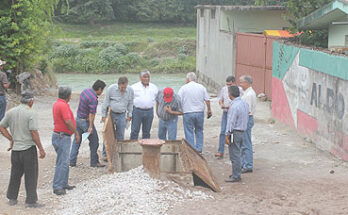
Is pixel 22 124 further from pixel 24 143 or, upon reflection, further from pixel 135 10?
pixel 135 10

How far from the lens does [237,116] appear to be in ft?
27.8

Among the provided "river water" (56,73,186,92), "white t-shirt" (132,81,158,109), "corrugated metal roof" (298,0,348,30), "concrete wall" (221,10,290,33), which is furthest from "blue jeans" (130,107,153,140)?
"river water" (56,73,186,92)

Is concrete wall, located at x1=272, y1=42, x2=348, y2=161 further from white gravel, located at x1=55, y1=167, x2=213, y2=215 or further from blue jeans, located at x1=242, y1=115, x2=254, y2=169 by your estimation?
white gravel, located at x1=55, y1=167, x2=213, y2=215

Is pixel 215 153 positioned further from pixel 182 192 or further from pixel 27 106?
pixel 27 106

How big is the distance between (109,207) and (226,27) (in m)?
20.1

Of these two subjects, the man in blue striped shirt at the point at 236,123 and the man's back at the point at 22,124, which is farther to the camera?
the man in blue striped shirt at the point at 236,123

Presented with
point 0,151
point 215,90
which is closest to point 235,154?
point 0,151

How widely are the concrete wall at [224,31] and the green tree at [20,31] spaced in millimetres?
8490

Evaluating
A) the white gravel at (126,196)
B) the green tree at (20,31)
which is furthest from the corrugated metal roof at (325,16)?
the green tree at (20,31)

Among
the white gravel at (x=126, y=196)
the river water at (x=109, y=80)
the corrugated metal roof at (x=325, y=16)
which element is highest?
the corrugated metal roof at (x=325, y=16)

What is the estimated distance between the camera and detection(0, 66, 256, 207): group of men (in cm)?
720

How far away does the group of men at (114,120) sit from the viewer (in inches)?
283

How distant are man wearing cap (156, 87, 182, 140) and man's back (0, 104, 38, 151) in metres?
3.28

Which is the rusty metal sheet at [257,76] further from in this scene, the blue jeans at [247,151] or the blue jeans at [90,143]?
the blue jeans at [90,143]
